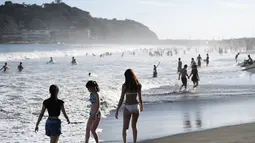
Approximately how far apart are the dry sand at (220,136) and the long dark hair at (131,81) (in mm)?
2030

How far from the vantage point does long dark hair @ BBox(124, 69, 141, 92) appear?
7195 mm

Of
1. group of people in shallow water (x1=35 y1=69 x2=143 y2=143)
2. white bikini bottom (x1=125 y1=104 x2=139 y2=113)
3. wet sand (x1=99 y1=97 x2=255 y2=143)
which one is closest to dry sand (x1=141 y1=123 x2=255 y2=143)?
wet sand (x1=99 y1=97 x2=255 y2=143)

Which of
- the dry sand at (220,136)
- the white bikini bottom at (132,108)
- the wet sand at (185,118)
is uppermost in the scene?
the white bikini bottom at (132,108)

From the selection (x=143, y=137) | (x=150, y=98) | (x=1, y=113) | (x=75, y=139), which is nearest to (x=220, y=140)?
(x=143, y=137)

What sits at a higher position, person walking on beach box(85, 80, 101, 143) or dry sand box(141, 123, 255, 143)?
person walking on beach box(85, 80, 101, 143)

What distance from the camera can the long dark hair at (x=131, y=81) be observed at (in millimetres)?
7195

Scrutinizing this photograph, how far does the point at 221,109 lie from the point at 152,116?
2651mm

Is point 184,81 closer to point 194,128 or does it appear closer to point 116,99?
point 116,99

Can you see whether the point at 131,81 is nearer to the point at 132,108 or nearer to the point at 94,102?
the point at 132,108

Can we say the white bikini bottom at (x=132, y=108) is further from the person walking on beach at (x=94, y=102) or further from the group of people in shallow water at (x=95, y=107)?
the person walking on beach at (x=94, y=102)

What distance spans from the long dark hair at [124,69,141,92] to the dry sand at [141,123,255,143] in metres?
2.03

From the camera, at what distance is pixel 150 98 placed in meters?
18.0

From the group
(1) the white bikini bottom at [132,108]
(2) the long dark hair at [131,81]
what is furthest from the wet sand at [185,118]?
(2) the long dark hair at [131,81]

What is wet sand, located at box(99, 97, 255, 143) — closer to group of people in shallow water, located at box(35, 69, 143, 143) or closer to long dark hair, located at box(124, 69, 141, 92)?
group of people in shallow water, located at box(35, 69, 143, 143)
